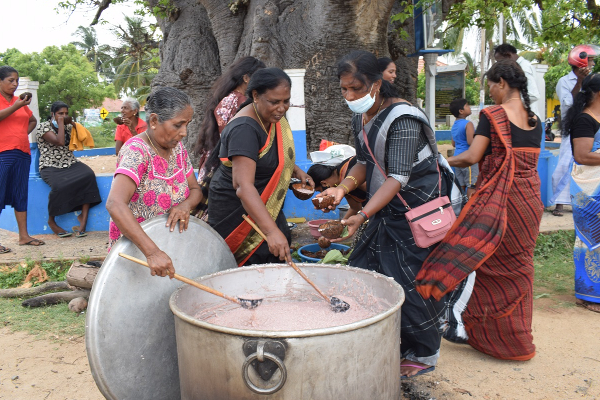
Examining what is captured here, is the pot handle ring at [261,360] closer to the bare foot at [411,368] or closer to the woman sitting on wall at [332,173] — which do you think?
the bare foot at [411,368]

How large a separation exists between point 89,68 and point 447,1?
28483 millimetres

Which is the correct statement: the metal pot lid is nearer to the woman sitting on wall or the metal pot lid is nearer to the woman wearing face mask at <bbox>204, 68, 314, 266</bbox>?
the woman wearing face mask at <bbox>204, 68, 314, 266</bbox>

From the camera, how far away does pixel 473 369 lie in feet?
9.96

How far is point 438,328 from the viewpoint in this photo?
2.73 m

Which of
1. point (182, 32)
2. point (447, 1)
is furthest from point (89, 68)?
point (447, 1)

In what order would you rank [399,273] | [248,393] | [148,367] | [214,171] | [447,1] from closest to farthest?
1. [248,393]
2. [148,367]
3. [399,273]
4. [214,171]
5. [447,1]

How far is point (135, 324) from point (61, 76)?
1187 inches

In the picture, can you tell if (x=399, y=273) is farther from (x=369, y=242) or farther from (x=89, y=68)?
(x=89, y=68)

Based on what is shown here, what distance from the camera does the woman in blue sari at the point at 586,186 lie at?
3.68 meters

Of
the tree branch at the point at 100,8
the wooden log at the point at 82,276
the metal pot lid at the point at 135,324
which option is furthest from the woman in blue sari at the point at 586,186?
the tree branch at the point at 100,8

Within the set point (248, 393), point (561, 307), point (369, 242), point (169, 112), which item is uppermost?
point (169, 112)

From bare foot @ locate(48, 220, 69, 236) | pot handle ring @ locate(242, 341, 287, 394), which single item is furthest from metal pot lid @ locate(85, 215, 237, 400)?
bare foot @ locate(48, 220, 69, 236)

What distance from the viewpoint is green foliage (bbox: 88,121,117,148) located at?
28.1 m

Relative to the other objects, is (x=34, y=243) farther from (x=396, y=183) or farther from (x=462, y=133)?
(x=462, y=133)
